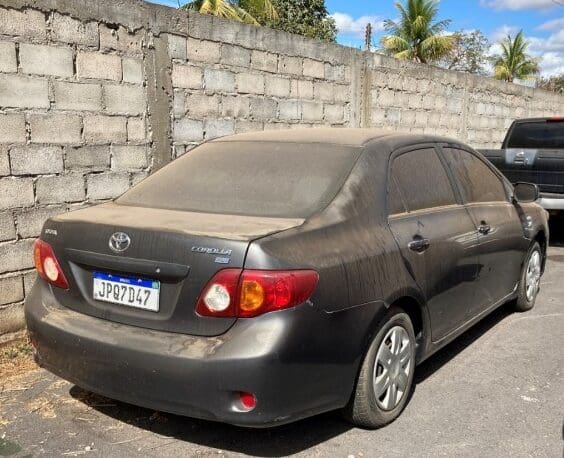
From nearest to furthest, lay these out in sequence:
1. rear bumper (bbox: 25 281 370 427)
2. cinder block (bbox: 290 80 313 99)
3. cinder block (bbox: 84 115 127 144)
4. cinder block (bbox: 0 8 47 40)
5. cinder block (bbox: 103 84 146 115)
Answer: rear bumper (bbox: 25 281 370 427) → cinder block (bbox: 0 8 47 40) → cinder block (bbox: 84 115 127 144) → cinder block (bbox: 103 84 146 115) → cinder block (bbox: 290 80 313 99)

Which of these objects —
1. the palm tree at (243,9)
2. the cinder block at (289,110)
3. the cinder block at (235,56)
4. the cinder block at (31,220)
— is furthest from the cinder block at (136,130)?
the palm tree at (243,9)

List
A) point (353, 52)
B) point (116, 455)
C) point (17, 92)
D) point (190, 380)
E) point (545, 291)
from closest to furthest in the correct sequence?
point (190, 380) < point (116, 455) < point (17, 92) < point (545, 291) < point (353, 52)

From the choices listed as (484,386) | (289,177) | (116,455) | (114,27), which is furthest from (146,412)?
(114,27)

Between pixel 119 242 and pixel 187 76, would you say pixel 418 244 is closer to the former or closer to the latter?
pixel 119 242

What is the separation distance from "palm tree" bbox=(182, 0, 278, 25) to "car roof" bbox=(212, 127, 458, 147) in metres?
15.7

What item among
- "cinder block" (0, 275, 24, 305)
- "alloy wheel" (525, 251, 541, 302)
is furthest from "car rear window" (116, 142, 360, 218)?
"alloy wheel" (525, 251, 541, 302)

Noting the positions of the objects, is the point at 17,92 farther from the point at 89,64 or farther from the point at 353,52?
the point at 353,52

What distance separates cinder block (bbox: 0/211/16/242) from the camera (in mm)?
4414

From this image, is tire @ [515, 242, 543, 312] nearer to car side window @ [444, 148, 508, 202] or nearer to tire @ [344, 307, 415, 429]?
car side window @ [444, 148, 508, 202]

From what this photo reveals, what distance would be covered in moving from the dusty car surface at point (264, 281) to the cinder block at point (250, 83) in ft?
8.16

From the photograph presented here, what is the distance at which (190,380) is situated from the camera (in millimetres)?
2648

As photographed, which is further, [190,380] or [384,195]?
[384,195]

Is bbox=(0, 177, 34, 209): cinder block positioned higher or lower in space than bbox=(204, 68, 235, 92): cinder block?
lower

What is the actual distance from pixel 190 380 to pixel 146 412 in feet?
3.11
